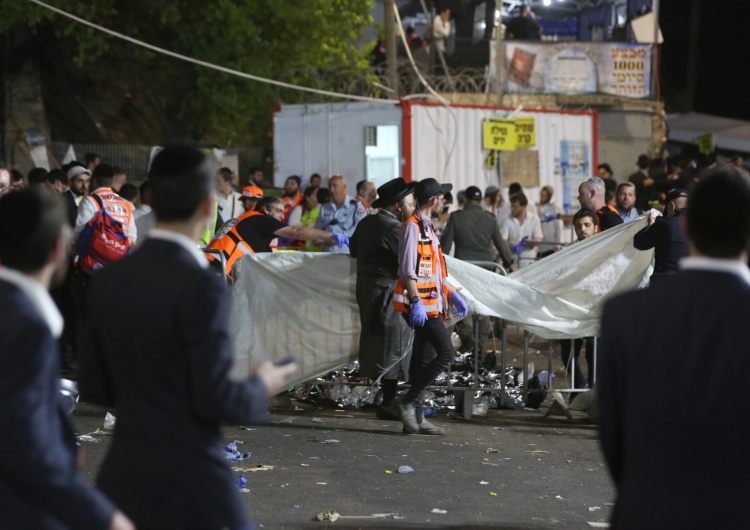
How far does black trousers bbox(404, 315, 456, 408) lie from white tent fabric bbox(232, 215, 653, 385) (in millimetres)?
1182

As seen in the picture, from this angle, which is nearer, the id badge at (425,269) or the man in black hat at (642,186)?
the id badge at (425,269)

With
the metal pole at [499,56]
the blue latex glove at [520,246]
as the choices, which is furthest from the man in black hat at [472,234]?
the metal pole at [499,56]

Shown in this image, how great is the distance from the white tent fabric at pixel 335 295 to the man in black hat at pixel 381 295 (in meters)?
0.40

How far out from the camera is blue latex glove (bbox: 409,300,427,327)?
9.35 meters

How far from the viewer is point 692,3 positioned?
1212 inches

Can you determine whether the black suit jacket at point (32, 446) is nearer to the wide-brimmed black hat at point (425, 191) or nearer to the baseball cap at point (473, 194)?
the wide-brimmed black hat at point (425, 191)

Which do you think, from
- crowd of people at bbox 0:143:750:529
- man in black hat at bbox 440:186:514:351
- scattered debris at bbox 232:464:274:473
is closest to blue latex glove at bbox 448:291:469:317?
scattered debris at bbox 232:464:274:473

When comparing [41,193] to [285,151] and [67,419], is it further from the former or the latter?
[285,151]

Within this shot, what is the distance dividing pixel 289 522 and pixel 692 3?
26624 mm

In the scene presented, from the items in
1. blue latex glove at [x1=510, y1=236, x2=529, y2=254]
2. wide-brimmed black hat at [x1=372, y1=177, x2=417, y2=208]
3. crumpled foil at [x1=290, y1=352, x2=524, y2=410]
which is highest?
wide-brimmed black hat at [x1=372, y1=177, x2=417, y2=208]

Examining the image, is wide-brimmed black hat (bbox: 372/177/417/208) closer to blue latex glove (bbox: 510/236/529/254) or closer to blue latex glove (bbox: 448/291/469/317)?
blue latex glove (bbox: 448/291/469/317)

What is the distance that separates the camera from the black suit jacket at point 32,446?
10.4 ft

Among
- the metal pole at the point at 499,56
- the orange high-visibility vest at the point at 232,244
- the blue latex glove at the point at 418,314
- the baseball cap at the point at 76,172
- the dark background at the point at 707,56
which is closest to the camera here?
the blue latex glove at the point at 418,314

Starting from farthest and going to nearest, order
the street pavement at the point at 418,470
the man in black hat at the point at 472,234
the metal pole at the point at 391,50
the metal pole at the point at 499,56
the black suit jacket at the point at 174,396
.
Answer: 1. the metal pole at the point at 499,56
2. the metal pole at the point at 391,50
3. the man in black hat at the point at 472,234
4. the street pavement at the point at 418,470
5. the black suit jacket at the point at 174,396
